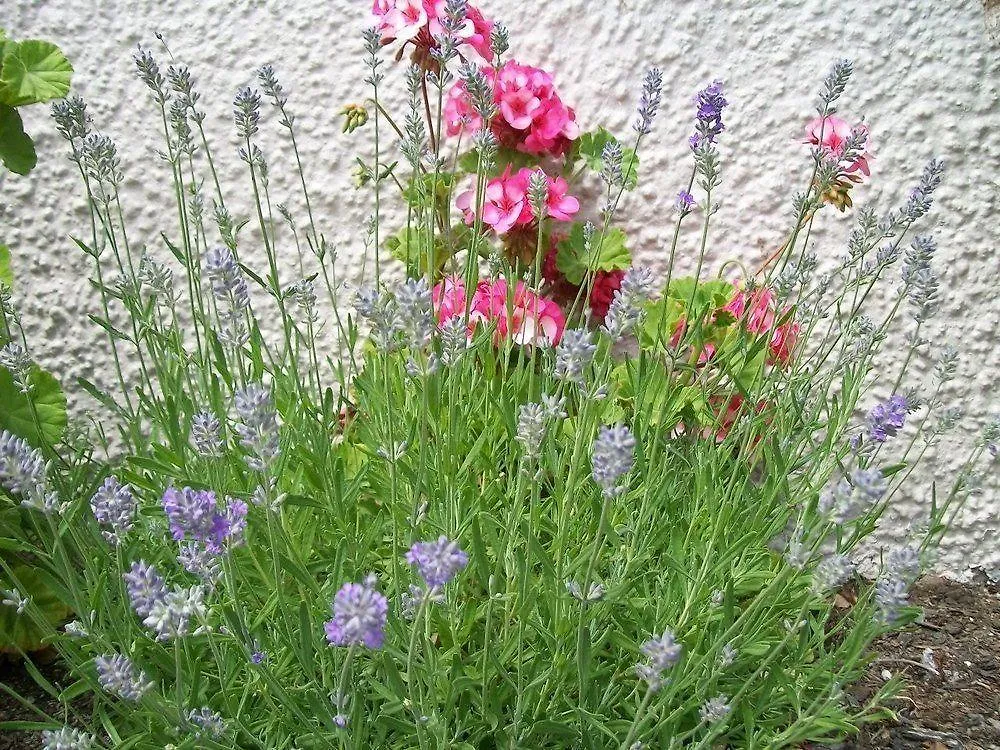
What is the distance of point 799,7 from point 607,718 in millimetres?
2027

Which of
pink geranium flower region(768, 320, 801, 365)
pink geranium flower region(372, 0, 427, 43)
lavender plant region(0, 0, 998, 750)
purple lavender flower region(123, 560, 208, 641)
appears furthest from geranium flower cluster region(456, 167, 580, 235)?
purple lavender flower region(123, 560, 208, 641)

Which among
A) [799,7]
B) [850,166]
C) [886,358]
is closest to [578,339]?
[850,166]

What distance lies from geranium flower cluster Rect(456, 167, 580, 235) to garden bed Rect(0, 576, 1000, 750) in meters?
1.34

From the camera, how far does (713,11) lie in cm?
235

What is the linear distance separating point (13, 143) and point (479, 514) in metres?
1.33

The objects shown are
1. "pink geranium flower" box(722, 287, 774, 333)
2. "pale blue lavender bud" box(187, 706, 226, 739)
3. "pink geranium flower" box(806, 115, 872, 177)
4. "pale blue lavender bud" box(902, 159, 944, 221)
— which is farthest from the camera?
"pink geranium flower" box(722, 287, 774, 333)

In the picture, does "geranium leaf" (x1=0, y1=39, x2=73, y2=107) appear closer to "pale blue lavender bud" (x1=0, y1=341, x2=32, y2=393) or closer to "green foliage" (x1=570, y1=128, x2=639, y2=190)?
"pale blue lavender bud" (x1=0, y1=341, x2=32, y2=393)

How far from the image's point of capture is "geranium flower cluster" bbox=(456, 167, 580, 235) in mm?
2176

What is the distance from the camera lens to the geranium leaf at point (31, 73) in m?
1.70

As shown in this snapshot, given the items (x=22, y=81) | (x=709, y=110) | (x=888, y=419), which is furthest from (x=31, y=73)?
(x=888, y=419)

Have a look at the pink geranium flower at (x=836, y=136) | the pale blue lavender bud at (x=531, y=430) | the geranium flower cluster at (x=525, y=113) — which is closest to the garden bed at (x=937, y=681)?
the pale blue lavender bud at (x=531, y=430)

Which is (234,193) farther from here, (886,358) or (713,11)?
(886,358)

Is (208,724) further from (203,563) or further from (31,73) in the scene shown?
(31,73)

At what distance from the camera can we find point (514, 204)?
2195mm
